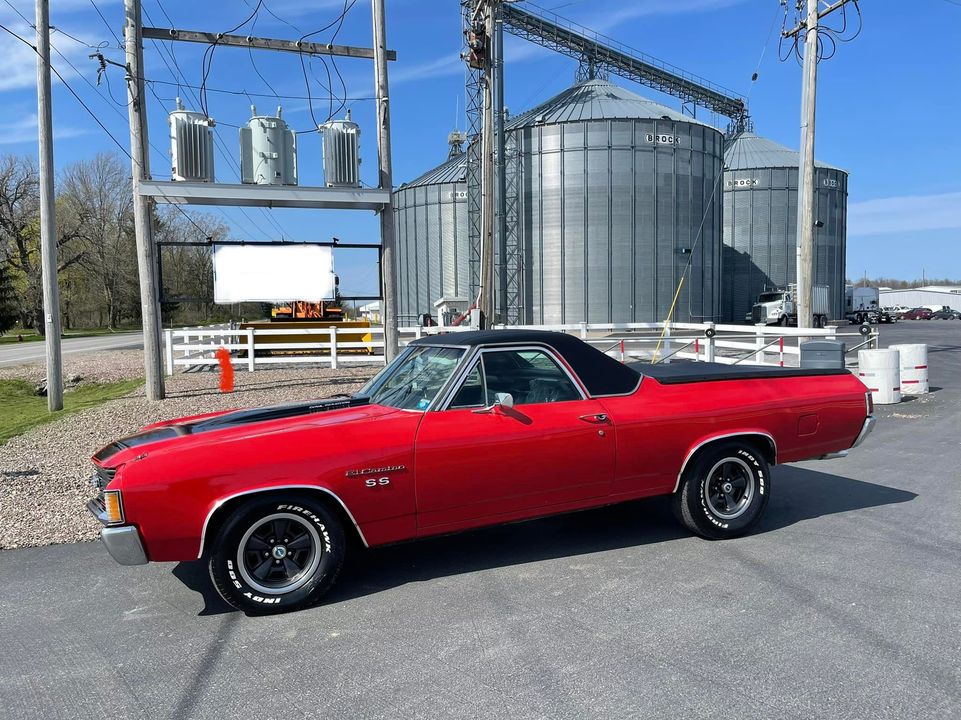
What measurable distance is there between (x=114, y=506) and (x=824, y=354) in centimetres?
939

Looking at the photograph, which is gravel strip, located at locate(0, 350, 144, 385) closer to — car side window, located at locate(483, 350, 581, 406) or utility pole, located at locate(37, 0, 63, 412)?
utility pole, located at locate(37, 0, 63, 412)

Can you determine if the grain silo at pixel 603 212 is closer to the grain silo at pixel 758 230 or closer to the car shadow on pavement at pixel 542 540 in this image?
the grain silo at pixel 758 230

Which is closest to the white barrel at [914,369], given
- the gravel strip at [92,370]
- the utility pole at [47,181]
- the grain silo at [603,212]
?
the utility pole at [47,181]

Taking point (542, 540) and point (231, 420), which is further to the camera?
point (542, 540)

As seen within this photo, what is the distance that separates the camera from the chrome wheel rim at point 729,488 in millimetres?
5172

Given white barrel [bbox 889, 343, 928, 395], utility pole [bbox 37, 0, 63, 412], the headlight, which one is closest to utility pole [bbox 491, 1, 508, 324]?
white barrel [bbox 889, 343, 928, 395]

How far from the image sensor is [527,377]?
192 inches

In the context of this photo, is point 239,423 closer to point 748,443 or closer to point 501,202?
point 748,443

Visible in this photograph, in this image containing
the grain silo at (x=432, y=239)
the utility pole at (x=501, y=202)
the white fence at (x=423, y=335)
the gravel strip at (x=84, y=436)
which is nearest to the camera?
the gravel strip at (x=84, y=436)

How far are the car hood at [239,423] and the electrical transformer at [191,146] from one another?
7.43m

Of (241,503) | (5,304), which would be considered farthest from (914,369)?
(5,304)

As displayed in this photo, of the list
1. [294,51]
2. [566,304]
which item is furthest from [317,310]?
[566,304]

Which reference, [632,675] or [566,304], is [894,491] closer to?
[632,675]

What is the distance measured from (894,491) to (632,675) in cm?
442
